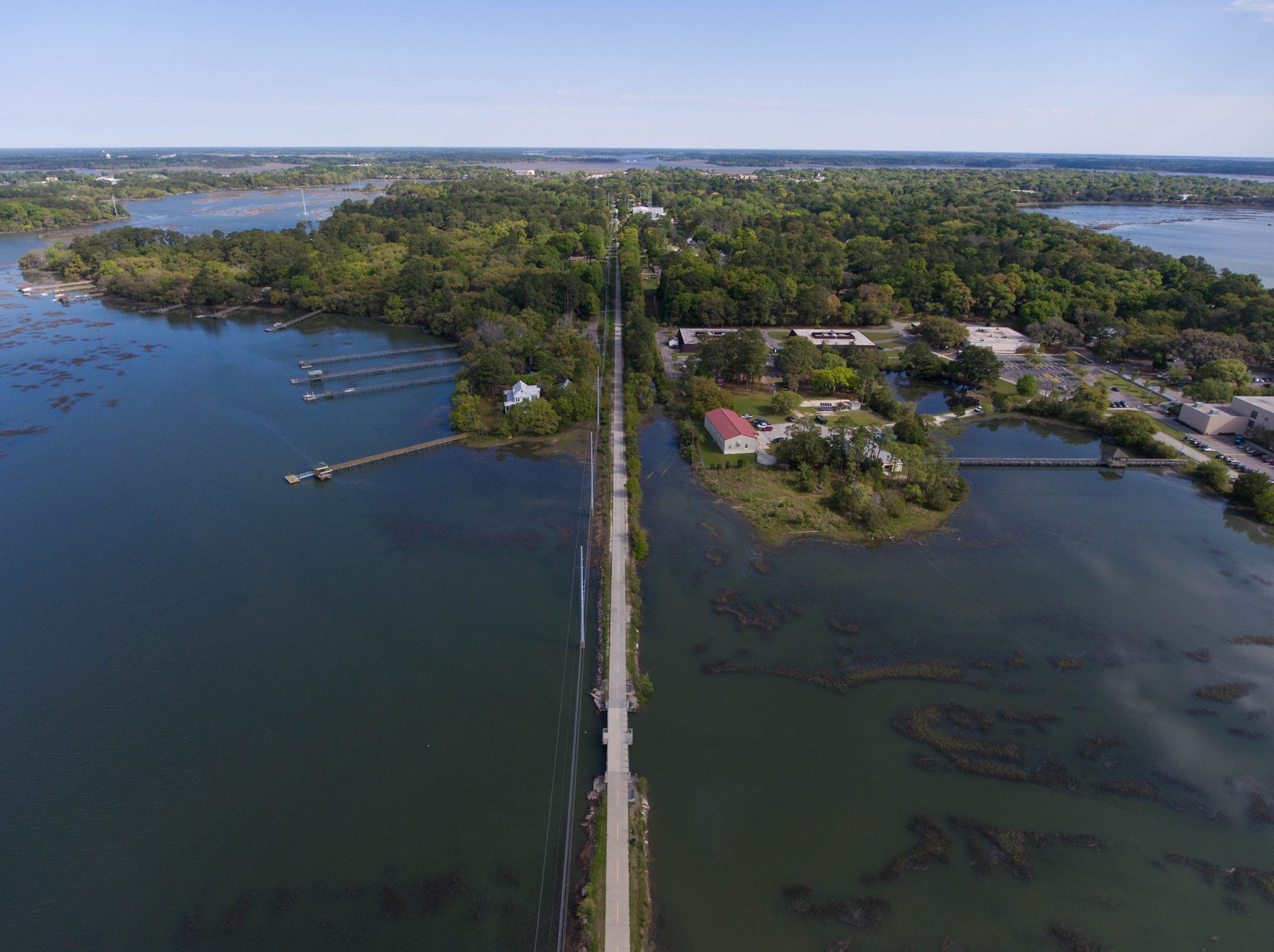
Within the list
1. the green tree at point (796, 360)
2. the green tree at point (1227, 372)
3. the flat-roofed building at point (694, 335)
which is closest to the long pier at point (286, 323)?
the flat-roofed building at point (694, 335)

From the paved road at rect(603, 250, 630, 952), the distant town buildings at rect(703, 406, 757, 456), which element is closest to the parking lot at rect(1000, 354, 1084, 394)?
the distant town buildings at rect(703, 406, 757, 456)

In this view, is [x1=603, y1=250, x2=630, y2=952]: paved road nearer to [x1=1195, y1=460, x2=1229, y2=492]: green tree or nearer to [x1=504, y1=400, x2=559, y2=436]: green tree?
[x1=504, y1=400, x2=559, y2=436]: green tree

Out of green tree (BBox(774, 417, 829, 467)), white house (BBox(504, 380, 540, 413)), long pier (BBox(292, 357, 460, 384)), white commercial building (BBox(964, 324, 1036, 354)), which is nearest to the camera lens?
green tree (BBox(774, 417, 829, 467))

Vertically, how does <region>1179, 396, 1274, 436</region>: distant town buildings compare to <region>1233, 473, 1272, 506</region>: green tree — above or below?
above

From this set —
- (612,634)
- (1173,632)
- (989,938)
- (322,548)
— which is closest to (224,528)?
(322,548)

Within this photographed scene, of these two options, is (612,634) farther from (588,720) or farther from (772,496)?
(772,496)

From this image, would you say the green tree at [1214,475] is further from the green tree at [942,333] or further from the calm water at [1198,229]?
the calm water at [1198,229]

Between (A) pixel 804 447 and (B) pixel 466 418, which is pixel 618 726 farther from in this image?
(B) pixel 466 418
